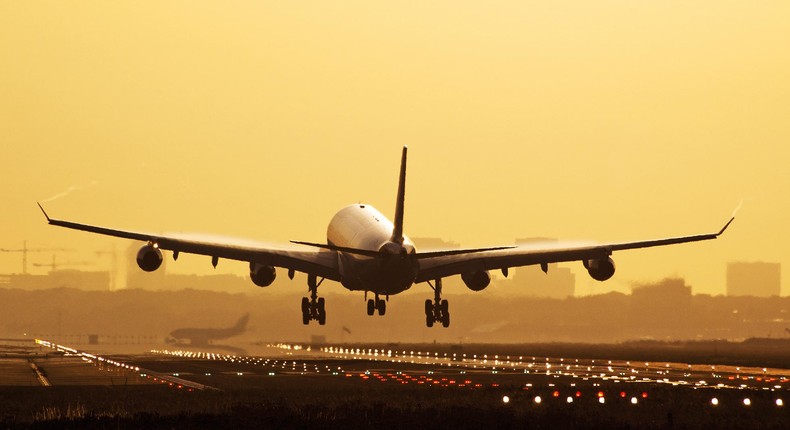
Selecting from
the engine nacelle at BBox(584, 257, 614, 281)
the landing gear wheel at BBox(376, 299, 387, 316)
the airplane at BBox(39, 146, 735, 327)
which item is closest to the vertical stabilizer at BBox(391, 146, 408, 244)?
the airplane at BBox(39, 146, 735, 327)

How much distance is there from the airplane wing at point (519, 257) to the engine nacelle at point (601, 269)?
314 mm

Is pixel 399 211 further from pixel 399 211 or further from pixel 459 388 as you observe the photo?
pixel 459 388

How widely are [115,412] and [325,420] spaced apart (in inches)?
341

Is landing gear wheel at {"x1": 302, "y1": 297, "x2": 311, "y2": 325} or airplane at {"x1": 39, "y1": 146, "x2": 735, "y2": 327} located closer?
airplane at {"x1": 39, "y1": 146, "x2": 735, "y2": 327}

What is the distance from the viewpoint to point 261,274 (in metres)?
77.8

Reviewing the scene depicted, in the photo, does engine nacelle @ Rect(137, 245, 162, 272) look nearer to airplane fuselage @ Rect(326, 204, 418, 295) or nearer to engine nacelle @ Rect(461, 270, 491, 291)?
airplane fuselage @ Rect(326, 204, 418, 295)

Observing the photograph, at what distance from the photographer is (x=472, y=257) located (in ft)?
253

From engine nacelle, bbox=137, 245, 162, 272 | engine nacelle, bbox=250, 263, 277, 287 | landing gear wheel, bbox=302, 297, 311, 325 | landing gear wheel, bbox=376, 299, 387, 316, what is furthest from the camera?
landing gear wheel, bbox=302, 297, 311, 325

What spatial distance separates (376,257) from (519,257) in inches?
582

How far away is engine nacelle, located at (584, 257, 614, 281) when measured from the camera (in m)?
74.2

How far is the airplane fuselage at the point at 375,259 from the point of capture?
6731 cm

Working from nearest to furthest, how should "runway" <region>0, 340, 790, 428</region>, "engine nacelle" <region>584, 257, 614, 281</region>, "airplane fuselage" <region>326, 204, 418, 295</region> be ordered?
"runway" <region>0, 340, 790, 428</region>
"airplane fuselage" <region>326, 204, 418, 295</region>
"engine nacelle" <region>584, 257, 614, 281</region>

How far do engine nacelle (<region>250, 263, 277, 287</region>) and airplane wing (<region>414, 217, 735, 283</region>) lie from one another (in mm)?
9793

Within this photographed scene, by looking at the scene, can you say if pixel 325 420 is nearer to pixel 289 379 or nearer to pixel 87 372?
pixel 289 379
